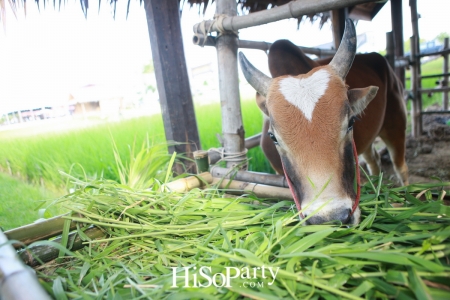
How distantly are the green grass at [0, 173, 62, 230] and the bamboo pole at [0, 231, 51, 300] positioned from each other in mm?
948

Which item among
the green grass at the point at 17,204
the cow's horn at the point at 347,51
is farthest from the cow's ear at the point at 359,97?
the green grass at the point at 17,204

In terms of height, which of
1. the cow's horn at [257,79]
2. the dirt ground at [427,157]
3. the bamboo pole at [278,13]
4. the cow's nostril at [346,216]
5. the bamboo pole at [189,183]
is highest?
the bamboo pole at [278,13]

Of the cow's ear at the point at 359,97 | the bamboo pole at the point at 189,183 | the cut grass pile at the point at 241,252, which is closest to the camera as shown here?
the cut grass pile at the point at 241,252

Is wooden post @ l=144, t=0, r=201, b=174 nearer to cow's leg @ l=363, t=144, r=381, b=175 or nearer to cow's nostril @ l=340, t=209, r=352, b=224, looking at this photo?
cow's nostril @ l=340, t=209, r=352, b=224

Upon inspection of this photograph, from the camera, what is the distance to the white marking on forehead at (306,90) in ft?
4.37

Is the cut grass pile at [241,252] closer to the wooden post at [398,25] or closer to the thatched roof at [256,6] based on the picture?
the thatched roof at [256,6]

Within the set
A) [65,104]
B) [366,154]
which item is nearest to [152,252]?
[65,104]

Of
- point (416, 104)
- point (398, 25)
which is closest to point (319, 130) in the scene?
point (398, 25)

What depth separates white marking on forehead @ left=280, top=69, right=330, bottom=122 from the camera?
133 cm

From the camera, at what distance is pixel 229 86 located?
2.16 meters

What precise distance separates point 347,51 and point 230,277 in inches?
48.6

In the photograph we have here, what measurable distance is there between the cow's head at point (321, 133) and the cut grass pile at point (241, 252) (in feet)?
0.37

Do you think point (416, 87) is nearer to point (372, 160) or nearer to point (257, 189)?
point (372, 160)

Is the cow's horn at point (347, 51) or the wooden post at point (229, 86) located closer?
the cow's horn at point (347, 51)
